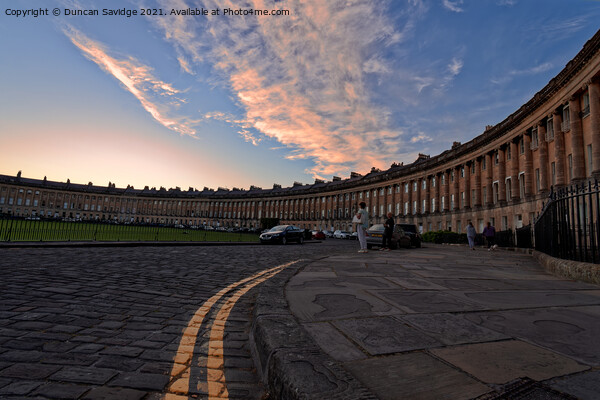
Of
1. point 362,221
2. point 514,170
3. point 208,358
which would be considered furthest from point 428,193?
point 208,358

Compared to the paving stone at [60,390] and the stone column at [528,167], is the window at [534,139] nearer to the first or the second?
the stone column at [528,167]

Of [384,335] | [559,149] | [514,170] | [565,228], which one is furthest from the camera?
[514,170]

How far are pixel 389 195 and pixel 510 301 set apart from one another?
60.2 m

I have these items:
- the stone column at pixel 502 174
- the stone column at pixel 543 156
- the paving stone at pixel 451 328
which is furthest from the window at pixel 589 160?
the paving stone at pixel 451 328

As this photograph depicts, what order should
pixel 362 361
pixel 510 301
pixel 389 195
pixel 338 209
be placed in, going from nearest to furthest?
pixel 362 361 < pixel 510 301 < pixel 389 195 < pixel 338 209

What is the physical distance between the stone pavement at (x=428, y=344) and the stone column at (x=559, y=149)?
86.7 feet

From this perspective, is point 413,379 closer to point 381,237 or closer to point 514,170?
point 381,237

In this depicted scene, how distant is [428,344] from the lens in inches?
97.1

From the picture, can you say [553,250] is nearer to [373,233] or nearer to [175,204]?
[373,233]

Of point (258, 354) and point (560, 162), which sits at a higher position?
point (560, 162)

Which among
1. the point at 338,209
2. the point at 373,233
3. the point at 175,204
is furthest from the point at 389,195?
the point at 175,204

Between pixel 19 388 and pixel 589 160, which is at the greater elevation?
pixel 589 160

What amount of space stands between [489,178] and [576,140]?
13.9 metres

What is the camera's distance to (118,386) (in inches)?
84.6
